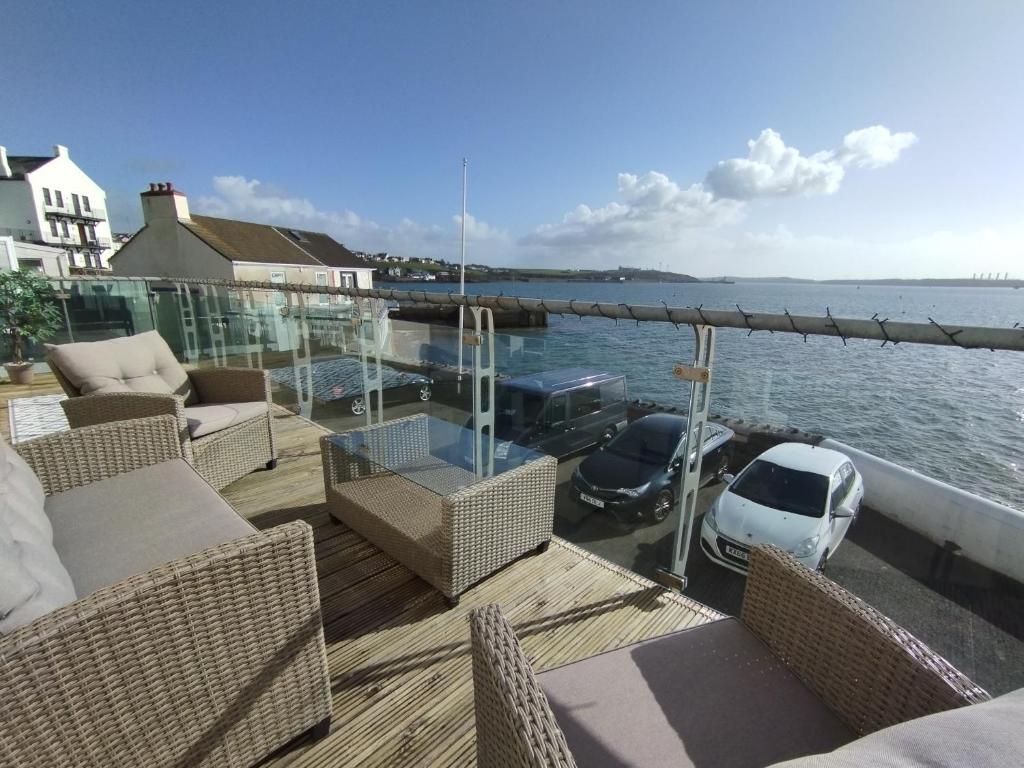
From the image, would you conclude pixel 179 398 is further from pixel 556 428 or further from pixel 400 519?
pixel 556 428

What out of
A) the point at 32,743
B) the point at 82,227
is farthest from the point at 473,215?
the point at 82,227

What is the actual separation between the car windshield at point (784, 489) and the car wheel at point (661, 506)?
607 millimetres

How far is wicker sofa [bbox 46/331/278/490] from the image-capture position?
2623 mm

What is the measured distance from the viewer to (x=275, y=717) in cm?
127

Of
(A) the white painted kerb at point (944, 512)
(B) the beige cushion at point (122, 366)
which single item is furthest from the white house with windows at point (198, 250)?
(A) the white painted kerb at point (944, 512)

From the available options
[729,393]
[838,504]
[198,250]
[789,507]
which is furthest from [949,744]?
[198,250]

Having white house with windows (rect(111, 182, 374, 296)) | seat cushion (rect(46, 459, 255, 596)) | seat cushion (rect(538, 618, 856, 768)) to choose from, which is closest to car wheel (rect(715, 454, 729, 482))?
seat cushion (rect(538, 618, 856, 768))

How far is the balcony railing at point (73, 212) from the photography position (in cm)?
3162

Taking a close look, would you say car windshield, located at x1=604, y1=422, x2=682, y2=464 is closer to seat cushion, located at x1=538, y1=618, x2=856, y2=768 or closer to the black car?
the black car

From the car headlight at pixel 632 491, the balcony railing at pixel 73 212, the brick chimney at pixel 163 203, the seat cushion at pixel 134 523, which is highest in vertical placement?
the balcony railing at pixel 73 212

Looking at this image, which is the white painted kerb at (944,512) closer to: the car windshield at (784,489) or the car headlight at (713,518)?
the car windshield at (784,489)

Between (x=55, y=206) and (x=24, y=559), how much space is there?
47067mm

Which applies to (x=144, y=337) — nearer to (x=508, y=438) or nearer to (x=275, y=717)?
(x=508, y=438)

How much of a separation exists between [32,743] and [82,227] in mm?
49100
